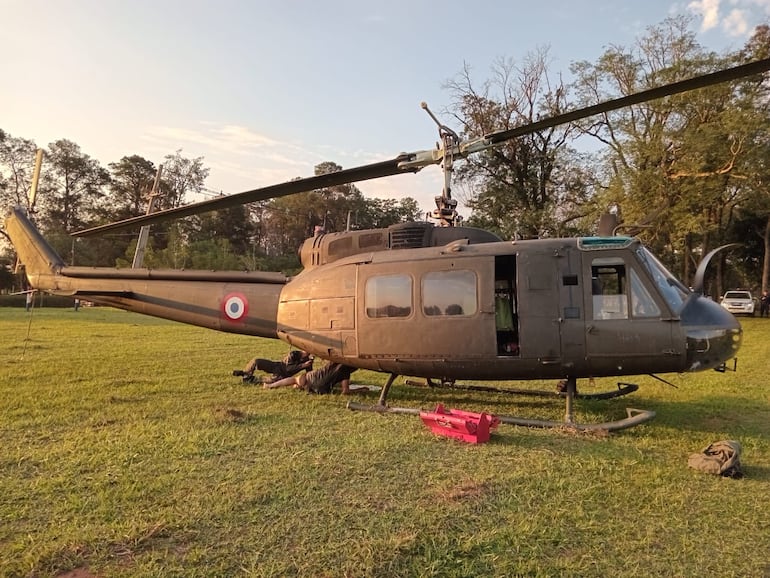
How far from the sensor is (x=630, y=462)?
5.29 metres

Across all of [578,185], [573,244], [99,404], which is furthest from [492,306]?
[578,185]

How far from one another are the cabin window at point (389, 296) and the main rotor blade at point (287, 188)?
1.43 metres

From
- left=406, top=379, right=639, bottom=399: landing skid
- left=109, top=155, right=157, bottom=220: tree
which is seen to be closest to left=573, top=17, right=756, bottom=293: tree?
left=406, top=379, right=639, bottom=399: landing skid

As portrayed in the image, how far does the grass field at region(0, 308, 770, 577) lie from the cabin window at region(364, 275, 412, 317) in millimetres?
1450

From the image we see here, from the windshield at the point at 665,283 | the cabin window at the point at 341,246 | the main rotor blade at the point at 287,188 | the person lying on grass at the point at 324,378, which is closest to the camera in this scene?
the windshield at the point at 665,283

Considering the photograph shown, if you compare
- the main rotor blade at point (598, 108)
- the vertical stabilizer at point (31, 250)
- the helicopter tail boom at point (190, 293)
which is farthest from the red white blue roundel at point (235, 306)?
the vertical stabilizer at point (31, 250)

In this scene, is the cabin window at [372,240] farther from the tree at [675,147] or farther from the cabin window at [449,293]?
the tree at [675,147]

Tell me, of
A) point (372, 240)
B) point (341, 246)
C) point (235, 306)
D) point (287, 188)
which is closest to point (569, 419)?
point (372, 240)

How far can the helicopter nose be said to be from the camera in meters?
6.19

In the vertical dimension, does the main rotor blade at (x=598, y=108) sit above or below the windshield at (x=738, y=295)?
above

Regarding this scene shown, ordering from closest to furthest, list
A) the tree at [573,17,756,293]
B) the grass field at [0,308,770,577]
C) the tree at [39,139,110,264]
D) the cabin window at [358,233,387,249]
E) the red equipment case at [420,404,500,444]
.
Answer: the grass field at [0,308,770,577] < the red equipment case at [420,404,500,444] < the cabin window at [358,233,387,249] < the tree at [573,17,756,293] < the tree at [39,139,110,264]

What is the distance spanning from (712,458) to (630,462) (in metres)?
0.76

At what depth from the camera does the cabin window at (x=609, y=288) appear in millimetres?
6367

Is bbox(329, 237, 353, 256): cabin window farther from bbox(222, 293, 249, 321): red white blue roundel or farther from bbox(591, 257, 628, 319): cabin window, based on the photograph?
bbox(591, 257, 628, 319): cabin window
